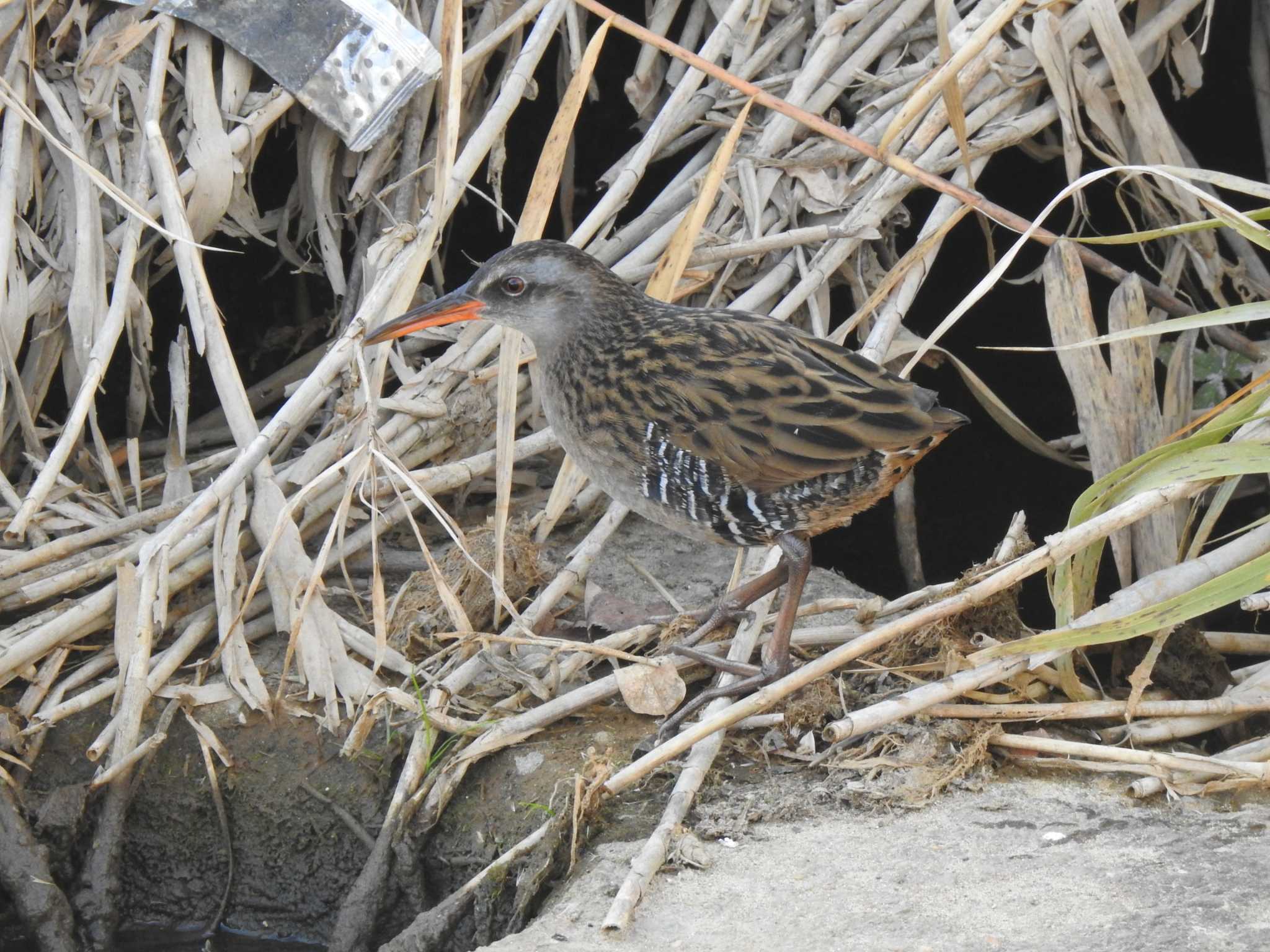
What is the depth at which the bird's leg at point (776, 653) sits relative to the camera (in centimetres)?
322

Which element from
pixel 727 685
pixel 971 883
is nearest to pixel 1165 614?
pixel 971 883

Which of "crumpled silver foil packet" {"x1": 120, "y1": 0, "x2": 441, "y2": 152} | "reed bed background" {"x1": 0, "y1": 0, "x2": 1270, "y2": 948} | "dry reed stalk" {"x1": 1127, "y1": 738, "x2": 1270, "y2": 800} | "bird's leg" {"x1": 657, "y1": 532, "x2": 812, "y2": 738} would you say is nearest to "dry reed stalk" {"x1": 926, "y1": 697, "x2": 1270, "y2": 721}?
"reed bed background" {"x1": 0, "y1": 0, "x2": 1270, "y2": 948}

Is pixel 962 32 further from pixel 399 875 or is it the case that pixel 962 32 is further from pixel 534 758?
pixel 399 875

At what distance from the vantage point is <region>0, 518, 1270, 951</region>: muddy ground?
2654mm

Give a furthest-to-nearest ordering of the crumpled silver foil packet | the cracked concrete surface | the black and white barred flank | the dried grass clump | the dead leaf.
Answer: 1. the crumpled silver foil packet
2. the dried grass clump
3. the dead leaf
4. the black and white barred flank
5. the cracked concrete surface

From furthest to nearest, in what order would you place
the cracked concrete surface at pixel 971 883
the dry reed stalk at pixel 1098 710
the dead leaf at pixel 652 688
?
1. the dead leaf at pixel 652 688
2. the dry reed stalk at pixel 1098 710
3. the cracked concrete surface at pixel 971 883

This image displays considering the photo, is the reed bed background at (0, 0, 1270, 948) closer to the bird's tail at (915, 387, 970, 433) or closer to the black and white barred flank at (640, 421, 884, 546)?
the bird's tail at (915, 387, 970, 433)

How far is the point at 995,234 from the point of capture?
4824mm

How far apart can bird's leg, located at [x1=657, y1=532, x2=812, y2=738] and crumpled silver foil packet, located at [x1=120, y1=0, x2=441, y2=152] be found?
5.42 ft

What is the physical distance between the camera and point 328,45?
394 cm

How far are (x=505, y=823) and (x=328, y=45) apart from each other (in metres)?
2.09

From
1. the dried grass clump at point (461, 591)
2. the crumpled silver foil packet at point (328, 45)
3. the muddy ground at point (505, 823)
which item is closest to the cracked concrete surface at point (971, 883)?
the muddy ground at point (505, 823)

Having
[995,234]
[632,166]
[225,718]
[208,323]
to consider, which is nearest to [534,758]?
[225,718]

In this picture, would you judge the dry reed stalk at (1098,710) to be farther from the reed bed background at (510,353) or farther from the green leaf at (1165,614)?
the green leaf at (1165,614)
